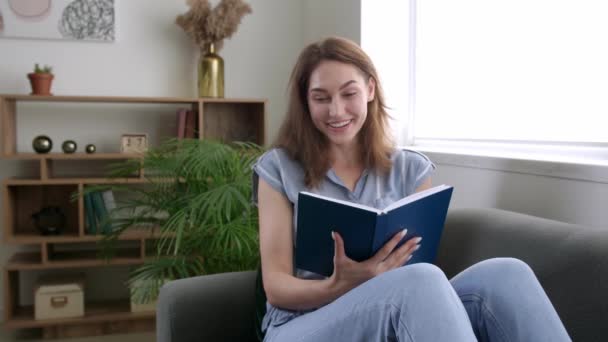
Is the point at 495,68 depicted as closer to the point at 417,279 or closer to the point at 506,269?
the point at 506,269

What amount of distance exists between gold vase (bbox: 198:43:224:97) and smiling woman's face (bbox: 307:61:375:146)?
1776mm

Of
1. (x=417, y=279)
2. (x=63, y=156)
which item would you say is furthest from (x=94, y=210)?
(x=417, y=279)

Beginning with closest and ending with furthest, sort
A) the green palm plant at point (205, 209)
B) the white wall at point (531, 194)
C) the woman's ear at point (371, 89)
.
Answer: the white wall at point (531, 194) < the woman's ear at point (371, 89) < the green palm plant at point (205, 209)

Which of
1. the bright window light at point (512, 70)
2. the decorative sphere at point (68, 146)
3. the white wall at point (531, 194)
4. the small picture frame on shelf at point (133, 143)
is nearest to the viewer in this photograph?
the white wall at point (531, 194)

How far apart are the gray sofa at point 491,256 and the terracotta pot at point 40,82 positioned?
1.85 metres

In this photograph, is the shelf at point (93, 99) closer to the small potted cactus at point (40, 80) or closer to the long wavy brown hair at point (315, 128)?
the small potted cactus at point (40, 80)

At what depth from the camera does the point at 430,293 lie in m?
0.99

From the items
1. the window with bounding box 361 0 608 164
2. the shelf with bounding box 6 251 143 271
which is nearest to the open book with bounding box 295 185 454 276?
the window with bounding box 361 0 608 164

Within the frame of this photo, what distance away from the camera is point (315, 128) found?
4.79 ft

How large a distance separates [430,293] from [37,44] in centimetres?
280

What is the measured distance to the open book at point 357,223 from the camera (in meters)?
1.03

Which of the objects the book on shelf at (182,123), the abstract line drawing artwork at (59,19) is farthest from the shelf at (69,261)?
the abstract line drawing artwork at (59,19)

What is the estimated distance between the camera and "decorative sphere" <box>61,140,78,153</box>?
297 centimetres

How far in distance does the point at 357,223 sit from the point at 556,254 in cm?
45
